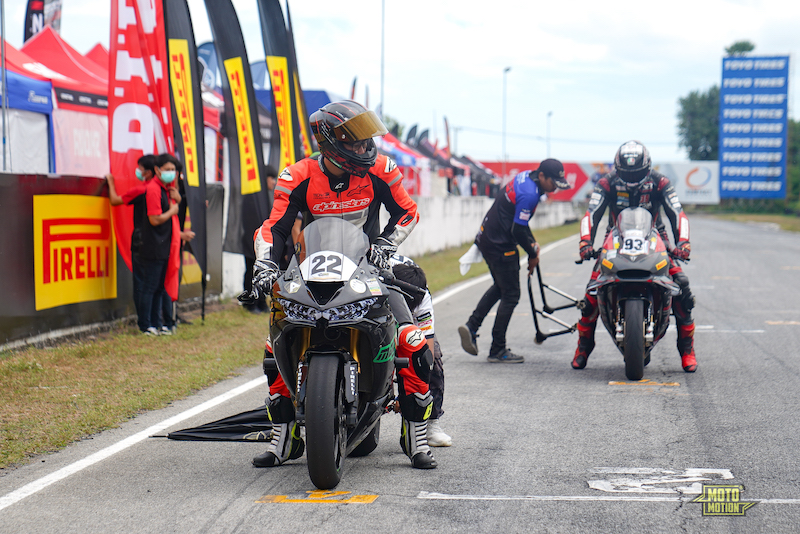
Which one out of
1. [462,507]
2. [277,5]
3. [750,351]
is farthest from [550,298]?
[462,507]

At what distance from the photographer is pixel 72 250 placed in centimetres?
919

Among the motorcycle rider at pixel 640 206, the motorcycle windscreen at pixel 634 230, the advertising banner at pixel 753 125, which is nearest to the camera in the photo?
the motorcycle windscreen at pixel 634 230

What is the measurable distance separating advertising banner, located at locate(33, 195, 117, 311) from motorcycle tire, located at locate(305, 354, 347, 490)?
537 cm

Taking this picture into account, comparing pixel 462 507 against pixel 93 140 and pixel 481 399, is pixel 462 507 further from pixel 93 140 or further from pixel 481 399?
pixel 93 140

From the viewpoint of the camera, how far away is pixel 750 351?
8.71 meters

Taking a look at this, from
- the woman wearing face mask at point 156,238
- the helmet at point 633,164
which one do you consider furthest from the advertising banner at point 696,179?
the helmet at point 633,164

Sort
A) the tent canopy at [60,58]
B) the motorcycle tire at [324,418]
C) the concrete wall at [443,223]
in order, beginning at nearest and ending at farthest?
the motorcycle tire at [324,418] < the tent canopy at [60,58] < the concrete wall at [443,223]

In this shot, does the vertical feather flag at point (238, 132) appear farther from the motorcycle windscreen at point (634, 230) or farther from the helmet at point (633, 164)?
the motorcycle windscreen at point (634, 230)

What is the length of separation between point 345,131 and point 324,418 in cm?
146

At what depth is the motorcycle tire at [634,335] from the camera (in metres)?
7.15

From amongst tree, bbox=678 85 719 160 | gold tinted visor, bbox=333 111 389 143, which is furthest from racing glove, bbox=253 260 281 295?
tree, bbox=678 85 719 160

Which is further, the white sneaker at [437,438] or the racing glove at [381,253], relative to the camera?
the white sneaker at [437,438]

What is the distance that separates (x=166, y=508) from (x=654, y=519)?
7.15 ft

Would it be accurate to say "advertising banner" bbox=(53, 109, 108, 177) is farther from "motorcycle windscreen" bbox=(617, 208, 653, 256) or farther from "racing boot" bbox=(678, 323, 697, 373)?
"racing boot" bbox=(678, 323, 697, 373)
